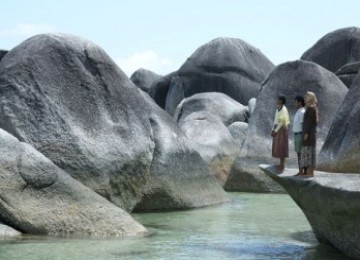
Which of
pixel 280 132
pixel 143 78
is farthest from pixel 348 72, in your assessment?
pixel 143 78

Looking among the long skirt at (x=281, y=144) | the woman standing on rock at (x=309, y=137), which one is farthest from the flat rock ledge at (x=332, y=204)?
the long skirt at (x=281, y=144)

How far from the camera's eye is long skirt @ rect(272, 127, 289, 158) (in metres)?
9.91

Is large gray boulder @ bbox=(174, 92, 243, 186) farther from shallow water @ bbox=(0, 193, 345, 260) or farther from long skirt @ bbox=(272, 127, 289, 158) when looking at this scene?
long skirt @ bbox=(272, 127, 289, 158)

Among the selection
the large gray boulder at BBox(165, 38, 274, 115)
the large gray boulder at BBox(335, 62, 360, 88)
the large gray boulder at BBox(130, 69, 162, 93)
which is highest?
the large gray boulder at BBox(335, 62, 360, 88)

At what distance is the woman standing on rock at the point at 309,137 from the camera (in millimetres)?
8055

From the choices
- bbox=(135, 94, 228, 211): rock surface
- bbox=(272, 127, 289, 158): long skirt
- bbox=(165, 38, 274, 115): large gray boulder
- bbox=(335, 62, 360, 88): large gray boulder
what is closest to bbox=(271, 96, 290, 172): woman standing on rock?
bbox=(272, 127, 289, 158): long skirt

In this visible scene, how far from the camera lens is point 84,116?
1092 cm

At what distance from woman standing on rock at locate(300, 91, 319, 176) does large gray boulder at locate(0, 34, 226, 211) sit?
3.51 meters

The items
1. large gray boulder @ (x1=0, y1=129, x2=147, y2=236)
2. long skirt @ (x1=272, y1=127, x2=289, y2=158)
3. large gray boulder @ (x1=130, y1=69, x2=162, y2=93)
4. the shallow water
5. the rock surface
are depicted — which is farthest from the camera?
large gray boulder @ (x1=130, y1=69, x2=162, y2=93)

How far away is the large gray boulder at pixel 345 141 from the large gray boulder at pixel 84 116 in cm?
245

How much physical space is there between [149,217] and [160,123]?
6.17 feet

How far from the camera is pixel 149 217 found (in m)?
11.1

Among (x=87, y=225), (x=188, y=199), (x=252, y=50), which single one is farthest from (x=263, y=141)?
(x=252, y=50)

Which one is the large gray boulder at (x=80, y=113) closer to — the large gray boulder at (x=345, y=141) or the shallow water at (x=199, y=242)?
the shallow water at (x=199, y=242)
